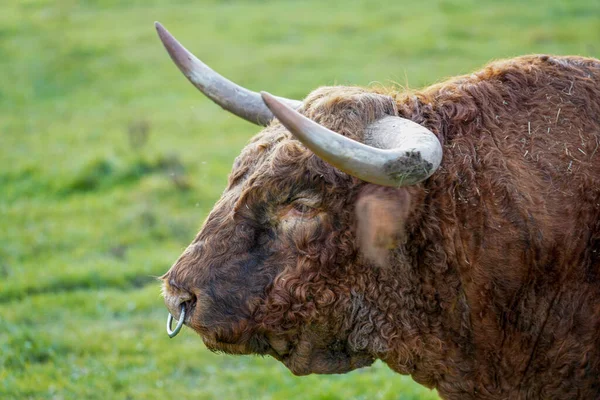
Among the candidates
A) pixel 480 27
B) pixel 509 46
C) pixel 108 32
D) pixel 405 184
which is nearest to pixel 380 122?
pixel 405 184

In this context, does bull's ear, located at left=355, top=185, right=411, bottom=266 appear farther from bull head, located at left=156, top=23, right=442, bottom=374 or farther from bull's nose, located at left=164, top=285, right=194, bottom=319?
bull's nose, located at left=164, top=285, right=194, bottom=319

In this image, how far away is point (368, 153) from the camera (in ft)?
11.2

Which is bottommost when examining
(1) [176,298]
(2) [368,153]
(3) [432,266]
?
(1) [176,298]

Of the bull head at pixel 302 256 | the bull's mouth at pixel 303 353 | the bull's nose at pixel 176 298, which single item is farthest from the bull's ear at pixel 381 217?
the bull's nose at pixel 176 298

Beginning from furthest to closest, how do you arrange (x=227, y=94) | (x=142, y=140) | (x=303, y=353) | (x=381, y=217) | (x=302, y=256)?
(x=142, y=140) → (x=227, y=94) → (x=303, y=353) → (x=302, y=256) → (x=381, y=217)

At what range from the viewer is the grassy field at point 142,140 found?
704cm

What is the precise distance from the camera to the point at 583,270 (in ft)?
12.8

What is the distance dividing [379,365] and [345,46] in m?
11.3

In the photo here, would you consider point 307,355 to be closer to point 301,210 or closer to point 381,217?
point 301,210

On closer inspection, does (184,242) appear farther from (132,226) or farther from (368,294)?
(368,294)

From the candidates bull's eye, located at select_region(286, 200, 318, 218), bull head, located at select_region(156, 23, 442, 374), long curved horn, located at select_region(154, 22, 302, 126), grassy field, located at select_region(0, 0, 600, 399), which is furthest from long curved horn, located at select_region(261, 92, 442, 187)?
grassy field, located at select_region(0, 0, 600, 399)

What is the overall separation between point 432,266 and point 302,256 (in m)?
0.63

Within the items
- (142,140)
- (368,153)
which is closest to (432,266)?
(368,153)

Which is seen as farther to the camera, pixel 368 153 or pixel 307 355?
pixel 307 355
